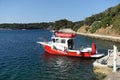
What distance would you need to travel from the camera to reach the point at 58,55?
1592 inches

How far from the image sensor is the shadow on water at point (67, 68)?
84.7ft

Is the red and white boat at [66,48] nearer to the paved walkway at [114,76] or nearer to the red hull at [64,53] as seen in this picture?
the red hull at [64,53]

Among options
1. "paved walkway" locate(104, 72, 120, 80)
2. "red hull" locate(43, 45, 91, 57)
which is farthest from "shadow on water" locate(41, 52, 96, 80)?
"paved walkway" locate(104, 72, 120, 80)

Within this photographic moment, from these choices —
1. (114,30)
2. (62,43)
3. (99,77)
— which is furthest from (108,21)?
(99,77)

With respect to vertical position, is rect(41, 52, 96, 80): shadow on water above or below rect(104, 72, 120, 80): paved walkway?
below

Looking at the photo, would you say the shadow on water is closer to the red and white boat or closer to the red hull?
the red hull

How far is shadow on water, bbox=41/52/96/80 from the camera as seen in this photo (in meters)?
25.8

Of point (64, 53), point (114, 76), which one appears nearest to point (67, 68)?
point (64, 53)

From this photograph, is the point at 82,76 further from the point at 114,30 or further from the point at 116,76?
the point at 114,30

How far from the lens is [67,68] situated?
1208 inches

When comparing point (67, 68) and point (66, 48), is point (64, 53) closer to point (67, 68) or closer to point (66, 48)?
point (66, 48)

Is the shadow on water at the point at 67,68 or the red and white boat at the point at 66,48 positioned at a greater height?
the red and white boat at the point at 66,48

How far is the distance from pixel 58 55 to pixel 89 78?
15.9 metres

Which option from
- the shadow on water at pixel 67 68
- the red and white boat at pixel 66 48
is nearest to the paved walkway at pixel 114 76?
the shadow on water at pixel 67 68
